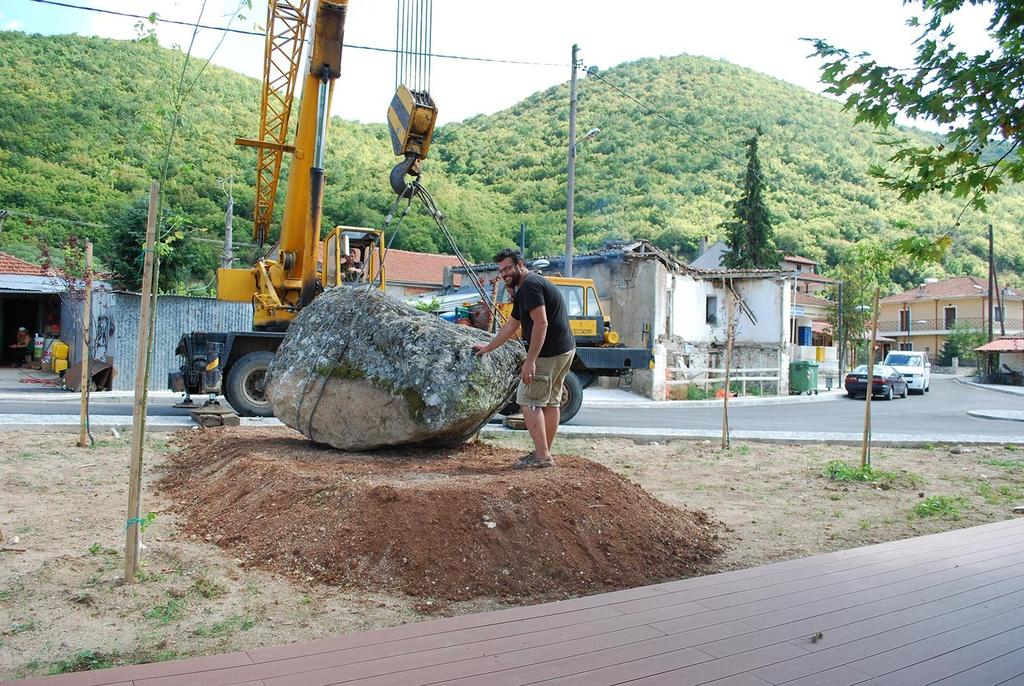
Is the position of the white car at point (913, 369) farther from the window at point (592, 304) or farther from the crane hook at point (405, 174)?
the crane hook at point (405, 174)

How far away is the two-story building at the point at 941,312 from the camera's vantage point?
2181 inches

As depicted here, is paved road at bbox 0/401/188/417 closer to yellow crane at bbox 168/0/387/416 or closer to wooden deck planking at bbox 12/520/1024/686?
yellow crane at bbox 168/0/387/416

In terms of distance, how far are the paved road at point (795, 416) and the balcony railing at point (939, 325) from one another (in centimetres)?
3653

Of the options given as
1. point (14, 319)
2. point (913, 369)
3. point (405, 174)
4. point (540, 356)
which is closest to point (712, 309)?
point (913, 369)

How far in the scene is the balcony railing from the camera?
54.7 m

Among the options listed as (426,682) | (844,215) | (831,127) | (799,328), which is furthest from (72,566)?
(831,127)

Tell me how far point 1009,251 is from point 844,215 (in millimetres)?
24673

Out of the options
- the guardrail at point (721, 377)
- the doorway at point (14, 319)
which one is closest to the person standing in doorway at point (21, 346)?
the doorway at point (14, 319)

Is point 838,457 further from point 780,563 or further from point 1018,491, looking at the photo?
point 780,563

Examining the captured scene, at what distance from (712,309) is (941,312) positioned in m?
41.7

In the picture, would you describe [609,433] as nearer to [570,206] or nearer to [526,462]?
[526,462]

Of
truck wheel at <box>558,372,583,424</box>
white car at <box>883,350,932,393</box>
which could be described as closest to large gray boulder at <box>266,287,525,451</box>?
truck wheel at <box>558,372,583,424</box>

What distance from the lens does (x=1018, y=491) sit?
7336mm

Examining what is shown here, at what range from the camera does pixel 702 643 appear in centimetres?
292
